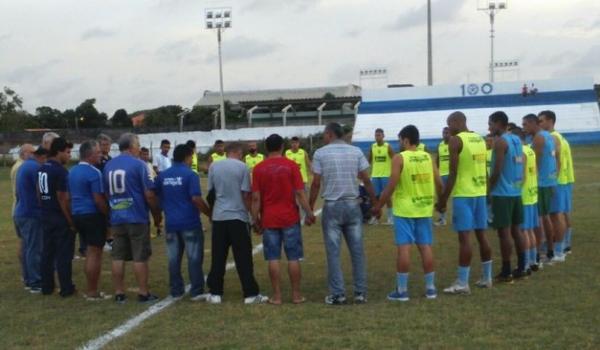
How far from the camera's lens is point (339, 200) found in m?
7.67

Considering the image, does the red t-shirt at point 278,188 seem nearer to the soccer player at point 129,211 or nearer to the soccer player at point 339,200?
the soccer player at point 339,200

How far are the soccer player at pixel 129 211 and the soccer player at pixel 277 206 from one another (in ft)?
4.28

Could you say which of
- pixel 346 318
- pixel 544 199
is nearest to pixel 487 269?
pixel 544 199

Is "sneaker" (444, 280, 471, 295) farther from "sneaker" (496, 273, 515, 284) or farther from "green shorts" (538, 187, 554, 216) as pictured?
"green shorts" (538, 187, 554, 216)

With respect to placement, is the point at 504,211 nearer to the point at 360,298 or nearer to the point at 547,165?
the point at 547,165

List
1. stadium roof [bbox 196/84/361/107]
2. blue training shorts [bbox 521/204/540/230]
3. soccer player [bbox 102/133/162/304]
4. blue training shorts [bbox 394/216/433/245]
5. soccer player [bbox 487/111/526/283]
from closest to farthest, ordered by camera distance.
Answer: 1. blue training shorts [bbox 394/216/433/245]
2. soccer player [bbox 102/133/162/304]
3. soccer player [bbox 487/111/526/283]
4. blue training shorts [bbox 521/204/540/230]
5. stadium roof [bbox 196/84/361/107]

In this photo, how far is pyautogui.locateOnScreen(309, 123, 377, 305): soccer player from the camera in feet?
25.1

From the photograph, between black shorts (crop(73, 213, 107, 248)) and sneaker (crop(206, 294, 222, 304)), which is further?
black shorts (crop(73, 213, 107, 248))

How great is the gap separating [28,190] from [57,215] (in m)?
0.75

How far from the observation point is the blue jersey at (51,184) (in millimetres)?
8344

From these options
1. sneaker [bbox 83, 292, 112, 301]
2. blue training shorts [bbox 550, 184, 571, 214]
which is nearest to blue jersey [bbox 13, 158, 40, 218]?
sneaker [bbox 83, 292, 112, 301]

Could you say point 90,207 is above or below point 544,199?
above

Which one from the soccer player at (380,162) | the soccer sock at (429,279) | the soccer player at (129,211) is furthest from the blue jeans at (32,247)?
the soccer player at (380,162)

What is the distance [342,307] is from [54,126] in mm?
94405
